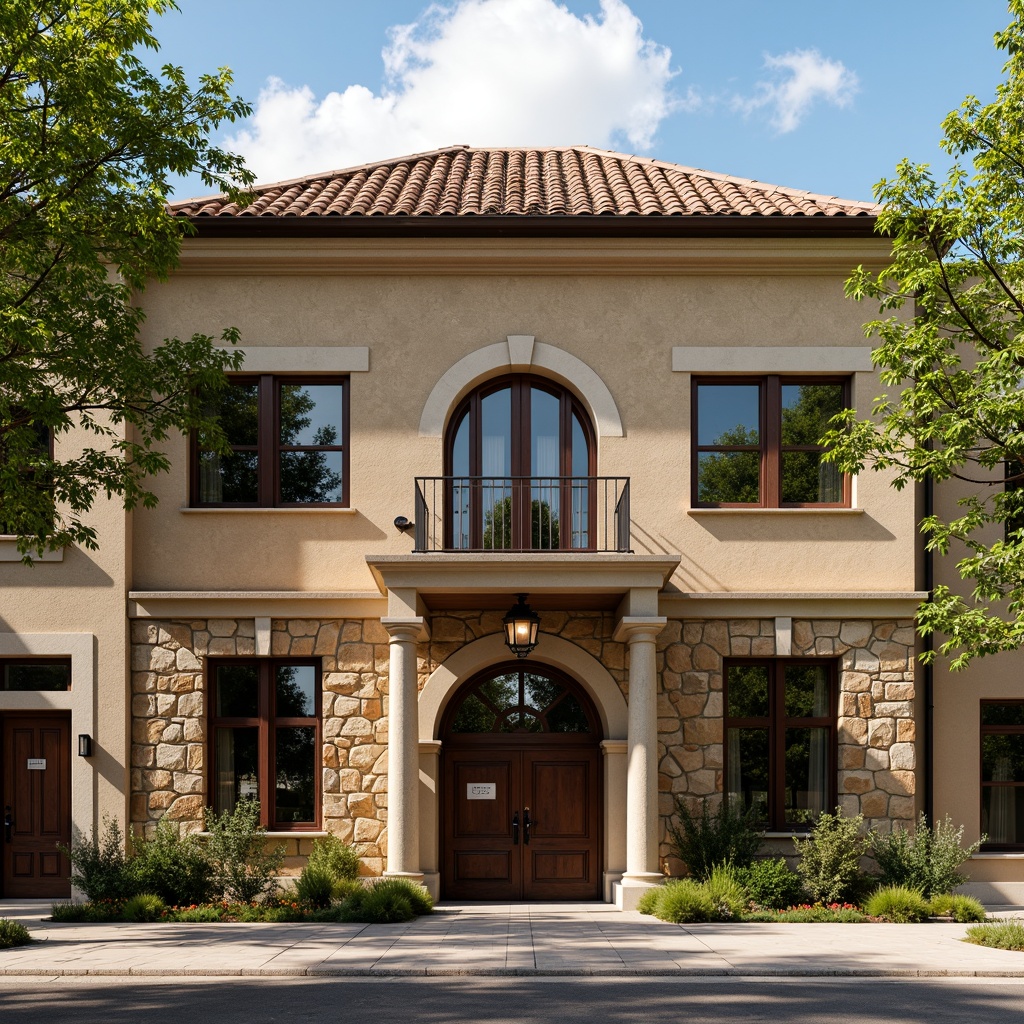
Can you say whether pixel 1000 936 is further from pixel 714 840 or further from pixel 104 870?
pixel 104 870

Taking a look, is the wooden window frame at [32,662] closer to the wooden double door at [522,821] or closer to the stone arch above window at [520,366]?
the wooden double door at [522,821]

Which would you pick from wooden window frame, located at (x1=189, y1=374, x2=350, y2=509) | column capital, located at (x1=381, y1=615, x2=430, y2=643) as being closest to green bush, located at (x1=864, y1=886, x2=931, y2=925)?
column capital, located at (x1=381, y1=615, x2=430, y2=643)

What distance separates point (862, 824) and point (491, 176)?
10.9 m

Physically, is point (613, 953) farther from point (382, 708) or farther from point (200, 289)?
point (200, 289)

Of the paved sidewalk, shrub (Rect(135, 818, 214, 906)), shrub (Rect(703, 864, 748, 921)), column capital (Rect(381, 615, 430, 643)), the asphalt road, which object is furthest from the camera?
shrub (Rect(135, 818, 214, 906))

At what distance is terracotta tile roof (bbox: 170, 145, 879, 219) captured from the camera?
50.5ft

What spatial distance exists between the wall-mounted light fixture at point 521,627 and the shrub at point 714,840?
2871 mm

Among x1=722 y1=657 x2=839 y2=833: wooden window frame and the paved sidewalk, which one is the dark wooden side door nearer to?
the paved sidewalk

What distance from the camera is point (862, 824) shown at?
14.5 metres

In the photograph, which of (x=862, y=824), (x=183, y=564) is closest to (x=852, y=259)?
(x=862, y=824)

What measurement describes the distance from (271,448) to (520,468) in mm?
3385

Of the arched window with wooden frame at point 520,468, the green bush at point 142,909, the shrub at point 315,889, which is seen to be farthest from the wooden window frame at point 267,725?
the arched window with wooden frame at point 520,468

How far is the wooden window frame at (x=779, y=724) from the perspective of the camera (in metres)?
14.8

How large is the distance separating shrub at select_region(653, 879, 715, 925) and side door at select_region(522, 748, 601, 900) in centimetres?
221
